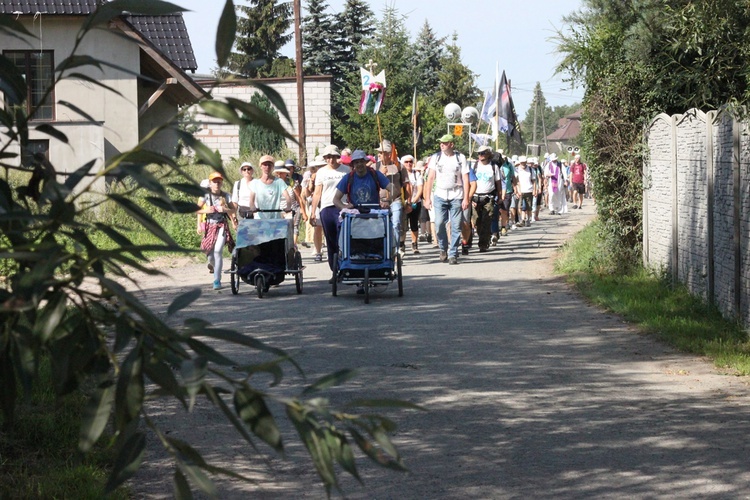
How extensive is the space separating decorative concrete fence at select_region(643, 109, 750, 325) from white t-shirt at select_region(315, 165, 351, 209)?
4.19 metres

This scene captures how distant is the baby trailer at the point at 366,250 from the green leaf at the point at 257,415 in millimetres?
11820

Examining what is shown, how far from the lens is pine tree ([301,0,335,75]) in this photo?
253 feet

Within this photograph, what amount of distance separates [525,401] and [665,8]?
679 cm

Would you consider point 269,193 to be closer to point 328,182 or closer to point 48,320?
point 328,182

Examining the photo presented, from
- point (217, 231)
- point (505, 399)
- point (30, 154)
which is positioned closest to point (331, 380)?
point (30, 154)

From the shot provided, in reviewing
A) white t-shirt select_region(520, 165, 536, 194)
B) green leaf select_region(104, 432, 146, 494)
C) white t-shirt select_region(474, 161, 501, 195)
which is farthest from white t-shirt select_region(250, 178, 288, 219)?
white t-shirt select_region(520, 165, 536, 194)

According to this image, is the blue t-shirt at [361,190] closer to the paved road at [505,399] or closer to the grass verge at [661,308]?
the paved road at [505,399]

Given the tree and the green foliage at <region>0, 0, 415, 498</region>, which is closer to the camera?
the green foliage at <region>0, 0, 415, 498</region>

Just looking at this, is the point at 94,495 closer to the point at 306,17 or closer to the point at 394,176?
the point at 394,176

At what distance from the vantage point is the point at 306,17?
78.7 metres

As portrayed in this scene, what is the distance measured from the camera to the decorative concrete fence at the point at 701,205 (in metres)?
10.1

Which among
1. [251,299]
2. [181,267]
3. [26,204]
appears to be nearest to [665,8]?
[251,299]

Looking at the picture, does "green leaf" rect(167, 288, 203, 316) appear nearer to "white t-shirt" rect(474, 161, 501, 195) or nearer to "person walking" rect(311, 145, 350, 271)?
"person walking" rect(311, 145, 350, 271)

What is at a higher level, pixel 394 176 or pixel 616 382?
pixel 394 176
